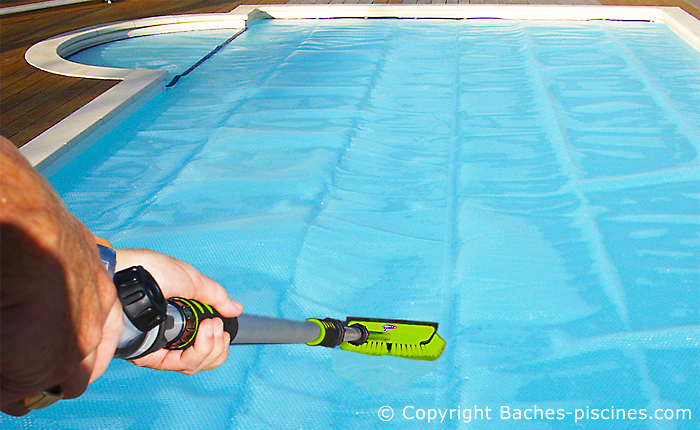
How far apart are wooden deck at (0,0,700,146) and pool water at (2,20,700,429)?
524 mm

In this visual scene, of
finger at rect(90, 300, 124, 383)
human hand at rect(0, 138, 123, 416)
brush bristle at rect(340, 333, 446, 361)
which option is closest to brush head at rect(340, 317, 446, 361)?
brush bristle at rect(340, 333, 446, 361)

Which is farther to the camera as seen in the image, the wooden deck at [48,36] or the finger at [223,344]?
the wooden deck at [48,36]

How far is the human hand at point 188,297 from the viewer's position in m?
0.95

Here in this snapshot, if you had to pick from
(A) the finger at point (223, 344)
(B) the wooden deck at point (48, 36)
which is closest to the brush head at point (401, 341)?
(A) the finger at point (223, 344)

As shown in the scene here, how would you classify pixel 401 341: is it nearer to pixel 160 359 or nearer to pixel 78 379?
pixel 160 359

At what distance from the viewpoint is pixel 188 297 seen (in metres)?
1.04

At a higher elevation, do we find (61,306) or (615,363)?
(61,306)

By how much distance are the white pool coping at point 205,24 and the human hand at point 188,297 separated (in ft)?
9.58

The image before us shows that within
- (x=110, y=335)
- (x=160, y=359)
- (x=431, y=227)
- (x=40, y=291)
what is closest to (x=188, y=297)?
(x=160, y=359)

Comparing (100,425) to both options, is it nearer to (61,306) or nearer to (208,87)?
(61,306)

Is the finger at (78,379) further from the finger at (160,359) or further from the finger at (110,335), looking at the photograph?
the finger at (160,359)

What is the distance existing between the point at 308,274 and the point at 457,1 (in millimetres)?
6008

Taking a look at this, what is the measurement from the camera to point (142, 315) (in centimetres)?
69

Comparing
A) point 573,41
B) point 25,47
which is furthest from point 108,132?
point 573,41
